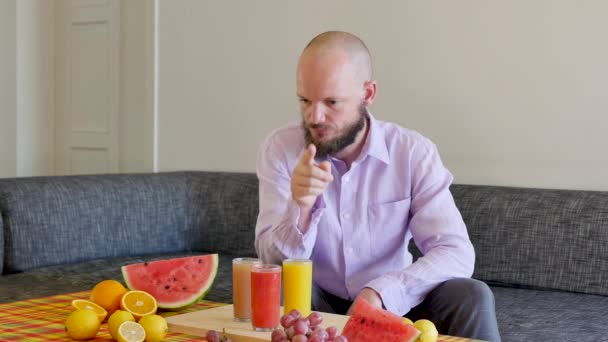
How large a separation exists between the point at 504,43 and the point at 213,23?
1438 millimetres

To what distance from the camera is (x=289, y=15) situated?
4012 mm

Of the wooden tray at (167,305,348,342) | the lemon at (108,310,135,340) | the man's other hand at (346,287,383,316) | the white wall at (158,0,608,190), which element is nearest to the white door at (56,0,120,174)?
the white wall at (158,0,608,190)

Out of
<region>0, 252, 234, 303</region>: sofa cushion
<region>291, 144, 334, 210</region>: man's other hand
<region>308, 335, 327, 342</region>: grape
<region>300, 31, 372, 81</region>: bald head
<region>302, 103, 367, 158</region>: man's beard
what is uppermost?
<region>300, 31, 372, 81</region>: bald head

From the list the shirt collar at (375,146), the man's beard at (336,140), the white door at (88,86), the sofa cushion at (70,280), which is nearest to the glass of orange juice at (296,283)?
the man's beard at (336,140)

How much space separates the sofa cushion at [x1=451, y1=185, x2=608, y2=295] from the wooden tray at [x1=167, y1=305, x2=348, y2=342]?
1315 mm

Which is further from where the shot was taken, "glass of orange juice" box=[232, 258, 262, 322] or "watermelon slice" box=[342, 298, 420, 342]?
"glass of orange juice" box=[232, 258, 262, 322]

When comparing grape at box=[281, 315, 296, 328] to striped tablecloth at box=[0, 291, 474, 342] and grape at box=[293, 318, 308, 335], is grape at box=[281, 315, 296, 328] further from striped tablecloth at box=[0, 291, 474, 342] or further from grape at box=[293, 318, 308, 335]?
striped tablecloth at box=[0, 291, 474, 342]

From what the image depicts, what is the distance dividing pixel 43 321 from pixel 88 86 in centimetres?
306

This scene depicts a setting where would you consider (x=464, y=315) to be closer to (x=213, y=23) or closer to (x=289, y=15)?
(x=289, y=15)

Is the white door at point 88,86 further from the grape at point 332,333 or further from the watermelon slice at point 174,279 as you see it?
the grape at point 332,333

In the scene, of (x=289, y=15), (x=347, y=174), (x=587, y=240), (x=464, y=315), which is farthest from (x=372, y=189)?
(x=289, y=15)

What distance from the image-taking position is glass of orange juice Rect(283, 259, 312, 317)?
6.50 feet

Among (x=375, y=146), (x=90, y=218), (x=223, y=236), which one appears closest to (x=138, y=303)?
(x=375, y=146)

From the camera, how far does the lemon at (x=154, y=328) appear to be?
1771 millimetres
